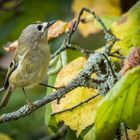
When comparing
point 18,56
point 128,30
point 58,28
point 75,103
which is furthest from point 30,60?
point 128,30

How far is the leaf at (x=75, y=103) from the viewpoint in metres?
2.49

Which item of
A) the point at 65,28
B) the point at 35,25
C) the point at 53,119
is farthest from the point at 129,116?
the point at 35,25

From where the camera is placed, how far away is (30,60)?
3.17 meters

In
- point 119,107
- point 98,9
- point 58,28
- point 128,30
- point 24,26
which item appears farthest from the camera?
point 24,26

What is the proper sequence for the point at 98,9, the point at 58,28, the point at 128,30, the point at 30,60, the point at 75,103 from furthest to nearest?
the point at 98,9 → the point at 30,60 → the point at 58,28 → the point at 75,103 → the point at 128,30

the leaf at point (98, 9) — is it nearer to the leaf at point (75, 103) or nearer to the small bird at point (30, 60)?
the small bird at point (30, 60)

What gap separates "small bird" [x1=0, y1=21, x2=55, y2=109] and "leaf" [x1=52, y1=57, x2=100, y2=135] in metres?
0.28

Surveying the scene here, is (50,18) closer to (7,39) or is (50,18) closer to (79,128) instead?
(7,39)

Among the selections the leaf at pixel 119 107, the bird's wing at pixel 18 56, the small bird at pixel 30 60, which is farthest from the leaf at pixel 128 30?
the bird's wing at pixel 18 56

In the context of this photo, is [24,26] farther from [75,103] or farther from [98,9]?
[75,103]

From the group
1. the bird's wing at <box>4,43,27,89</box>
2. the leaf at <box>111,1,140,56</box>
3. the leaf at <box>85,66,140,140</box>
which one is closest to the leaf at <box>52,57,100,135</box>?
the leaf at <box>111,1,140,56</box>

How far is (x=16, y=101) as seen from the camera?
14.6ft

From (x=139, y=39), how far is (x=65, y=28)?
3.67ft

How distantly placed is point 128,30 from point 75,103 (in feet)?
1.84
